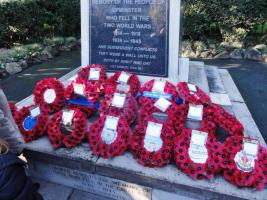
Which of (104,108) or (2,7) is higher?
(2,7)

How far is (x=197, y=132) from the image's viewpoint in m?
2.61

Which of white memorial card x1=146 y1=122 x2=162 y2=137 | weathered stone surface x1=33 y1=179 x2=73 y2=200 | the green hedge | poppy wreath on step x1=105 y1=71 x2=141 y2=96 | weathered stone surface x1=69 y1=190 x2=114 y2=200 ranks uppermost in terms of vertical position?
the green hedge

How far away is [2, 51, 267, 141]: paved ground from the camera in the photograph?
4.57m

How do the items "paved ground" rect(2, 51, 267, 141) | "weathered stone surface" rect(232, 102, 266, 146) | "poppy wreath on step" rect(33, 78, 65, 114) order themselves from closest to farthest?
1. "weathered stone surface" rect(232, 102, 266, 146)
2. "poppy wreath on step" rect(33, 78, 65, 114)
3. "paved ground" rect(2, 51, 267, 141)

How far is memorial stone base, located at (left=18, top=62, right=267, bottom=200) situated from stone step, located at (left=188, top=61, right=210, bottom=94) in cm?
125

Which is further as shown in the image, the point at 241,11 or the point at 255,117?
the point at 241,11

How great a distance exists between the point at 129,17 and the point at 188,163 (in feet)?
7.48

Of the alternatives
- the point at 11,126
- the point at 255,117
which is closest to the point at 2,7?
the point at 11,126

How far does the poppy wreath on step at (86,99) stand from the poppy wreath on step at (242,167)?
162 cm

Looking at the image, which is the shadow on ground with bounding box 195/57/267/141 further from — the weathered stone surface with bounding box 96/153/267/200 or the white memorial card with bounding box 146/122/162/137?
the white memorial card with bounding box 146/122/162/137

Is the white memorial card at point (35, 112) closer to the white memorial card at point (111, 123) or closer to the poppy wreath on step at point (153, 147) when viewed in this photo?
the white memorial card at point (111, 123)

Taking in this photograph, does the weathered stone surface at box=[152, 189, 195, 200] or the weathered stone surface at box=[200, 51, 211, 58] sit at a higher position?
the weathered stone surface at box=[200, 51, 211, 58]

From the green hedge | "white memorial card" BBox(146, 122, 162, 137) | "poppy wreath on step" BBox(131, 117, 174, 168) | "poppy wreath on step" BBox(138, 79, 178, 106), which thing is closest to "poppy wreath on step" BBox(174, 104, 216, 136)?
"poppy wreath on step" BBox(131, 117, 174, 168)

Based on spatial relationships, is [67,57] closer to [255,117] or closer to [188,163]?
[255,117]
